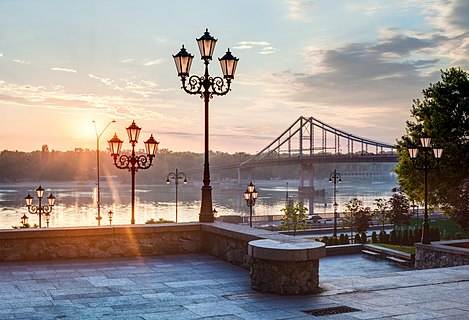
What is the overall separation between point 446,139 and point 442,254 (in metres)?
10.2

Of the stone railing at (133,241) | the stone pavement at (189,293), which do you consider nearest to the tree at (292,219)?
the stone railing at (133,241)

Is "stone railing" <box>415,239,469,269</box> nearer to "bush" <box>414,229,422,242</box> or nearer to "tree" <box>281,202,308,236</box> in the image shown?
"bush" <box>414,229,422,242</box>

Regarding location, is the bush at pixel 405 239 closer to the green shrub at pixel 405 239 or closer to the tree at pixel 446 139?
the green shrub at pixel 405 239

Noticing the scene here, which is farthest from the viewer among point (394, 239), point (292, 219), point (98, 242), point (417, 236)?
point (292, 219)

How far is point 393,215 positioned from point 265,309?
3712 centimetres

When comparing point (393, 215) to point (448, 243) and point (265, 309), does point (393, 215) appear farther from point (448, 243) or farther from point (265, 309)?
point (265, 309)

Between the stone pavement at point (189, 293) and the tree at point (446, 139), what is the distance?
1711cm

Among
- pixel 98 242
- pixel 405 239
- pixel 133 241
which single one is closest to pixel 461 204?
pixel 405 239

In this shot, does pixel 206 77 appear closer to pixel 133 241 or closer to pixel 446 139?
pixel 133 241

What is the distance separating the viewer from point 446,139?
91.7 feet

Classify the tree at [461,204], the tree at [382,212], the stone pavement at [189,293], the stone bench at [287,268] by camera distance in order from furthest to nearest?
the tree at [382,212] < the tree at [461,204] < the stone bench at [287,268] < the stone pavement at [189,293]

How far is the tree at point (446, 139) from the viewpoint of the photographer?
27156mm

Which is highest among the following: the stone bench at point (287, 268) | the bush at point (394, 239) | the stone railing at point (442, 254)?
the stone bench at point (287, 268)

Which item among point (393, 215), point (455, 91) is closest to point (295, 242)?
point (455, 91)
